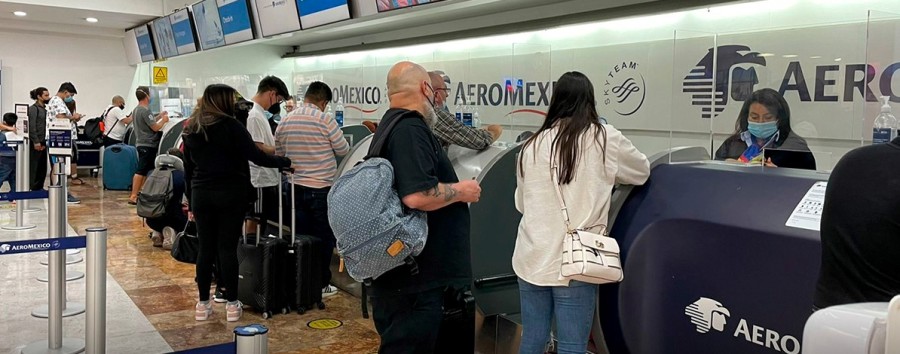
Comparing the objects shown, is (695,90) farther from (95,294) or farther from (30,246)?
(30,246)

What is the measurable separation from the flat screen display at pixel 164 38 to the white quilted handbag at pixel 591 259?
10346mm

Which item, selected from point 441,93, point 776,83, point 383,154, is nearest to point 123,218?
point 441,93

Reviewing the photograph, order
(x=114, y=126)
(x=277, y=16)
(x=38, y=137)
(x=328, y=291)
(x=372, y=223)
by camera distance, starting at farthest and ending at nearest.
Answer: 1. (x=114, y=126)
2. (x=38, y=137)
3. (x=277, y=16)
4. (x=328, y=291)
5. (x=372, y=223)

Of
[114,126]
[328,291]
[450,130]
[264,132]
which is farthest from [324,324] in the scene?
[114,126]

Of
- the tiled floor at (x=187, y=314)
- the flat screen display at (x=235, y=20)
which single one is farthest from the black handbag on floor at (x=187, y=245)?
Result: the flat screen display at (x=235, y=20)

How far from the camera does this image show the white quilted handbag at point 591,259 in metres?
2.43

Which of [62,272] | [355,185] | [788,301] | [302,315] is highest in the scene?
[355,185]

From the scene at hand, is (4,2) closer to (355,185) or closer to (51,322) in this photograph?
(51,322)

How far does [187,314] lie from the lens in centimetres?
469

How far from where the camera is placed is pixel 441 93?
377 cm

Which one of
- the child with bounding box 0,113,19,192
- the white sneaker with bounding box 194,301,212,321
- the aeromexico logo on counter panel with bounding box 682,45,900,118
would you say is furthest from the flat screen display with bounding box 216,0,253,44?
the aeromexico logo on counter panel with bounding box 682,45,900,118

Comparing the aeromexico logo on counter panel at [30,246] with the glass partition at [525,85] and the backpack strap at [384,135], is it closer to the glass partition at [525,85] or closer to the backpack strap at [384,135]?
the backpack strap at [384,135]

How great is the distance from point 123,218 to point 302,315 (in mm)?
4612

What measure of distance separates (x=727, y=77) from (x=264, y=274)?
2959mm
